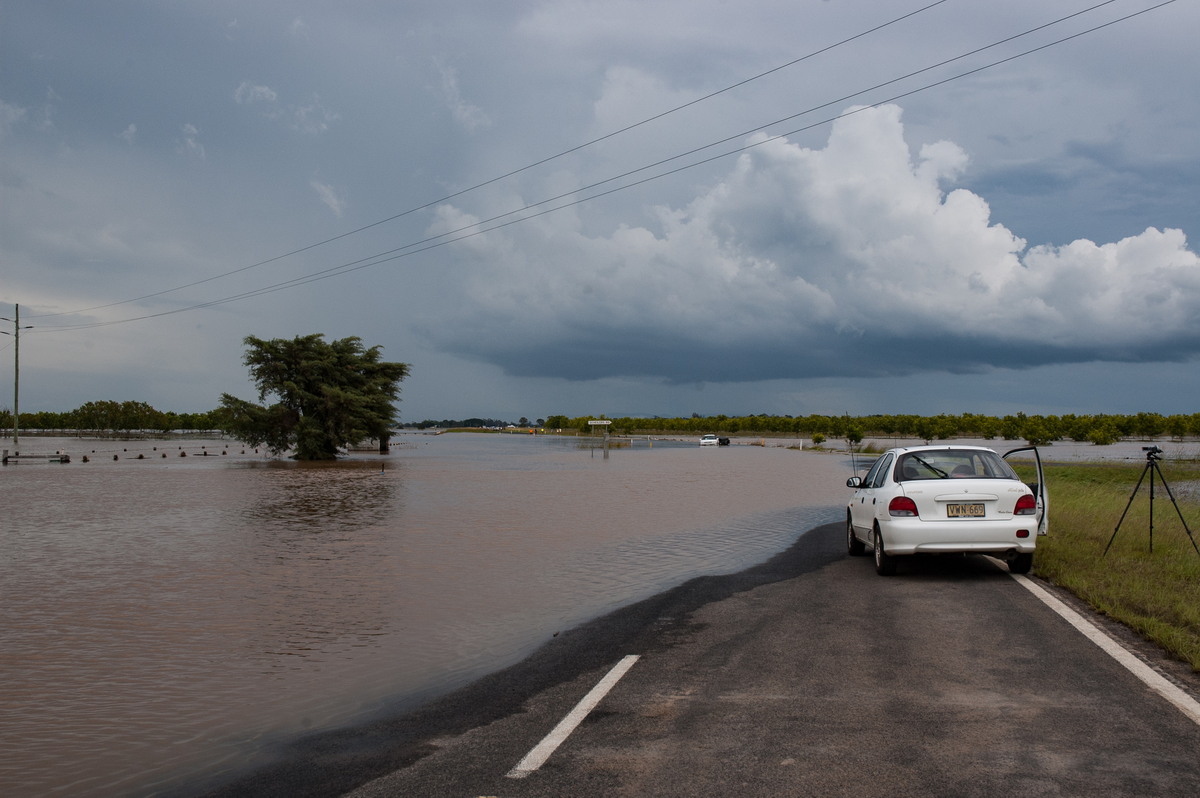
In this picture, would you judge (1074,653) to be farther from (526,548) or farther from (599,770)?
(526,548)

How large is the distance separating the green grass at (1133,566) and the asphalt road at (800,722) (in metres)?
0.80

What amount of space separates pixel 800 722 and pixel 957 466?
7.98 meters

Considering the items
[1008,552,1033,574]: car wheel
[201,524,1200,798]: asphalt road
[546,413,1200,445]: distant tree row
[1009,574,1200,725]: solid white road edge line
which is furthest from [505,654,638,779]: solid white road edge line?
Result: [546,413,1200,445]: distant tree row

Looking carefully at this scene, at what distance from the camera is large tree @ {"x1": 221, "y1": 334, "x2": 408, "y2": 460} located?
2200 inches

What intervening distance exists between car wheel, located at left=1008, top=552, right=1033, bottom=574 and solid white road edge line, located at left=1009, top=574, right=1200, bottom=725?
1.30 meters

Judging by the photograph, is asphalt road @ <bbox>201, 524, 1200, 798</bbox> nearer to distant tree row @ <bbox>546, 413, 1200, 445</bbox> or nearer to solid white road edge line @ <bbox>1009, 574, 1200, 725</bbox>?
solid white road edge line @ <bbox>1009, 574, 1200, 725</bbox>

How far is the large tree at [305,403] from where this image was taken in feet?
183

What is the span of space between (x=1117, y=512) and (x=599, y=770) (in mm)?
18493

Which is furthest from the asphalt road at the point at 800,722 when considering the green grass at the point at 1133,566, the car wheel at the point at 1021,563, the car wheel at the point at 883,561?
the car wheel at the point at 1021,563

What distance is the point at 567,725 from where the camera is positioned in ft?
18.1

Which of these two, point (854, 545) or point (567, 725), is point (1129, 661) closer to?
point (567, 725)

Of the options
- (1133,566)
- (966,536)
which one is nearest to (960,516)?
(966,536)

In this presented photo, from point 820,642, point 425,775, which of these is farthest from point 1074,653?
point 425,775

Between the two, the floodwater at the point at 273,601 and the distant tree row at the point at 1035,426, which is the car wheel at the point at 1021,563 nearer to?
the floodwater at the point at 273,601
